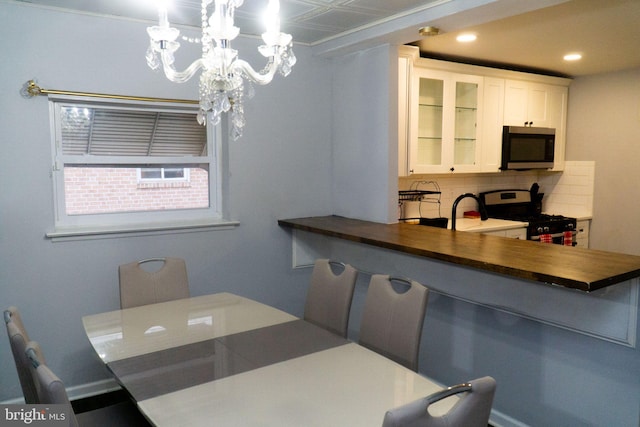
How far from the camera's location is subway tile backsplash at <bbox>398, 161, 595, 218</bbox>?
14.4 ft

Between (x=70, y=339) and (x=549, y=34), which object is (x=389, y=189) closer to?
(x=549, y=34)

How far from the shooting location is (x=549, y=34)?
3293mm

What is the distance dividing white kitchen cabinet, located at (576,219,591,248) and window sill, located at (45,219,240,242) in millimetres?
3405

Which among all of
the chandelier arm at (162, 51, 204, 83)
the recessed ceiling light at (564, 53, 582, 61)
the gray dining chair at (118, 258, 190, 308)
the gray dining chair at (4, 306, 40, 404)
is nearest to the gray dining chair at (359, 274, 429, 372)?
the gray dining chair at (118, 258, 190, 308)

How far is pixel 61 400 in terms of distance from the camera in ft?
4.07

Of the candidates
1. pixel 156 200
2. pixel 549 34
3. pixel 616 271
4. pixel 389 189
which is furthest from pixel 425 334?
pixel 549 34

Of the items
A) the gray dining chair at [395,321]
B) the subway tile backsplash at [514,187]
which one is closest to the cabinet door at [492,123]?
the subway tile backsplash at [514,187]

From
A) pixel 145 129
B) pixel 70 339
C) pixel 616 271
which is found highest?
pixel 145 129

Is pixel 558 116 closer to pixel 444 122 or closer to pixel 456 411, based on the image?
pixel 444 122

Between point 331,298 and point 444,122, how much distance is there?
2.20m

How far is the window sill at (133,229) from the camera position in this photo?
2858mm

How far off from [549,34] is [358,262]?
201 centimetres

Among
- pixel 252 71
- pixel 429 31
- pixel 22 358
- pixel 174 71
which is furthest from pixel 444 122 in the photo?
pixel 22 358

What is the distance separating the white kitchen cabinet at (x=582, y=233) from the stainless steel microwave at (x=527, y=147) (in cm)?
64
